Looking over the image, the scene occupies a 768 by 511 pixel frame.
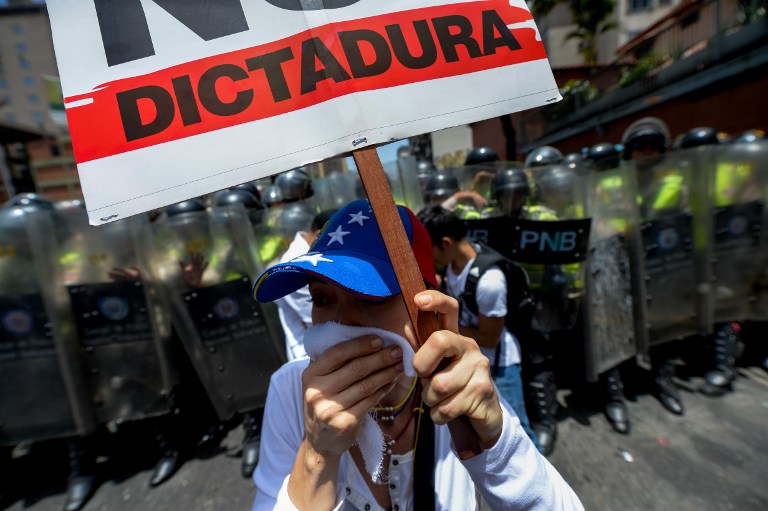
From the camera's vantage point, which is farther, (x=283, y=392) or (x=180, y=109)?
(x=283, y=392)

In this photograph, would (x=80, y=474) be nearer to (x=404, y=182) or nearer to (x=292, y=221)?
(x=292, y=221)

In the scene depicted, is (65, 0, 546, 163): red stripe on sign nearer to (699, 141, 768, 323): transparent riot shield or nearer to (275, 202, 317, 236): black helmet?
(275, 202, 317, 236): black helmet

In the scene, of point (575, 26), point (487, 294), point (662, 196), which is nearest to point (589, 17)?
point (575, 26)

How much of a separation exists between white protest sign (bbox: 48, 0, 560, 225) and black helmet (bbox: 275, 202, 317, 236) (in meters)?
2.48

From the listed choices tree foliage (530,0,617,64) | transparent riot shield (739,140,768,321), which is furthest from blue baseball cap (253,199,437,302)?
tree foliage (530,0,617,64)

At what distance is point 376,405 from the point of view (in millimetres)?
1034

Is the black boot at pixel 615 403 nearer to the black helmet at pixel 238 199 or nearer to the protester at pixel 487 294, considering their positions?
the protester at pixel 487 294

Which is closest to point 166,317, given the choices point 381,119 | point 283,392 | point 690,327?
point 283,392

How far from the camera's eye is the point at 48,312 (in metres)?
2.91

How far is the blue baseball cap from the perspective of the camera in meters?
0.94

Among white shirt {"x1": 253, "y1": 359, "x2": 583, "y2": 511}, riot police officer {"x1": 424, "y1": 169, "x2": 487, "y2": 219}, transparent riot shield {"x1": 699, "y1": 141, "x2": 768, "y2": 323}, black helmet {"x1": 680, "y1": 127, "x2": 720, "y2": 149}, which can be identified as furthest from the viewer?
black helmet {"x1": 680, "y1": 127, "x2": 720, "y2": 149}

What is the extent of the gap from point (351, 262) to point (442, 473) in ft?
2.41

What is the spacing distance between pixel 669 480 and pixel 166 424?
418 cm

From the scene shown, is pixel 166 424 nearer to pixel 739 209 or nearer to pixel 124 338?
pixel 124 338
